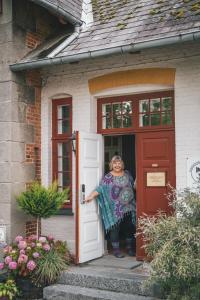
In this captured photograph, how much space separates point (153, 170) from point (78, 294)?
2.40 metres

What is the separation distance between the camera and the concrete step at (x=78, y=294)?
6.46 meters

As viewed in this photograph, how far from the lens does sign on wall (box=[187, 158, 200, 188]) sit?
706cm

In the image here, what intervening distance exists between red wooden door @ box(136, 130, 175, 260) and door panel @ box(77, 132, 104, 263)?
2.61 ft

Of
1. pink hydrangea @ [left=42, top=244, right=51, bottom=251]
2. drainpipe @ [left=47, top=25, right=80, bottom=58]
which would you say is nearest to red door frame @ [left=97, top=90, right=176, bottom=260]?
drainpipe @ [left=47, top=25, right=80, bottom=58]

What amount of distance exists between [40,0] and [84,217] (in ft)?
12.4

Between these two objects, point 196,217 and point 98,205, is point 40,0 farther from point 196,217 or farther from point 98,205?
point 196,217

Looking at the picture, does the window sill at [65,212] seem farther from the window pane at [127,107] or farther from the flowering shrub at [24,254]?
the window pane at [127,107]

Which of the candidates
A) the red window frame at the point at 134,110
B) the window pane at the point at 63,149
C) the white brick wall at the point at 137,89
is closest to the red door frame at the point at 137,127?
the red window frame at the point at 134,110

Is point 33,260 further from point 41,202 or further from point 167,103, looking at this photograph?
point 167,103

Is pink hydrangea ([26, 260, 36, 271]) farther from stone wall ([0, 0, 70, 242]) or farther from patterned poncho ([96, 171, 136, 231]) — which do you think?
patterned poncho ([96, 171, 136, 231])

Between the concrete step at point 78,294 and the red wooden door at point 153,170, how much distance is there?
1.30 metres

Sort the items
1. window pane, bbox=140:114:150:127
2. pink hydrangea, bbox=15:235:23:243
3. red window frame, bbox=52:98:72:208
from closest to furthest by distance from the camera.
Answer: pink hydrangea, bbox=15:235:23:243, window pane, bbox=140:114:150:127, red window frame, bbox=52:98:72:208

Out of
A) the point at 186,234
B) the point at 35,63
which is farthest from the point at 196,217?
the point at 35,63

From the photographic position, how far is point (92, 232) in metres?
7.95
